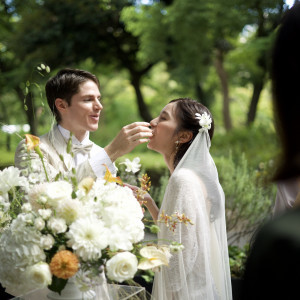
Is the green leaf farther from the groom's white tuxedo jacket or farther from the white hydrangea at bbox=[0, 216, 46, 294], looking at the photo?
the groom's white tuxedo jacket

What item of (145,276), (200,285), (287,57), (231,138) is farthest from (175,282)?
(231,138)

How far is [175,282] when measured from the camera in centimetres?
218

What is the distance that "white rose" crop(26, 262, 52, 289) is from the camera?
1479 mm

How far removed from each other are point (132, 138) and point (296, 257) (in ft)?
5.15

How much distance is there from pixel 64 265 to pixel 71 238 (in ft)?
0.30

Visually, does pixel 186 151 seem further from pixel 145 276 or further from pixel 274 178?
pixel 145 276

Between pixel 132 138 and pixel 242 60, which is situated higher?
pixel 242 60

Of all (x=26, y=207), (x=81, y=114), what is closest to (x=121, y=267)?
(x=26, y=207)

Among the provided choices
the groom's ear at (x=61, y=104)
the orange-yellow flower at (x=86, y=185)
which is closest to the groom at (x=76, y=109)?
the groom's ear at (x=61, y=104)

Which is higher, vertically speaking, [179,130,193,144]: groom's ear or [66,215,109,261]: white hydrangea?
[179,130,193,144]: groom's ear

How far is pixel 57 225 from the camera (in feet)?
4.94

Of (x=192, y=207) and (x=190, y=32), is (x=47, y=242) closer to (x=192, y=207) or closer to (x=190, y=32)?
(x=192, y=207)

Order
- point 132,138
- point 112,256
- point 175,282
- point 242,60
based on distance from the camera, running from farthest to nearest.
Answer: point 242,60, point 132,138, point 175,282, point 112,256

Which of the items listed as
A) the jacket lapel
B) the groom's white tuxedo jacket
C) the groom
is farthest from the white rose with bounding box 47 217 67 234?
the groom
